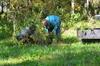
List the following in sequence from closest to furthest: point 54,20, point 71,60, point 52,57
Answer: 1. point 71,60
2. point 52,57
3. point 54,20

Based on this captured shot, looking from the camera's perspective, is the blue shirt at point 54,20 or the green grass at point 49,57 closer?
the green grass at point 49,57

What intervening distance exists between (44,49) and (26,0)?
128 inches

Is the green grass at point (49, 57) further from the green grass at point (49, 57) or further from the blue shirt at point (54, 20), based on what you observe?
the blue shirt at point (54, 20)

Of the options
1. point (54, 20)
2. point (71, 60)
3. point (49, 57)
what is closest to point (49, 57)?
point (49, 57)

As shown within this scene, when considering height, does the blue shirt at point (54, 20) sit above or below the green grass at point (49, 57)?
above

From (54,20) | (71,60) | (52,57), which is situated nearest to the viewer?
(71,60)

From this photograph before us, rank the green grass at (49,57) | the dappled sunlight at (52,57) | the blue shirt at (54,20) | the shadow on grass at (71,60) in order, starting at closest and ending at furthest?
1. the shadow on grass at (71,60)
2. the green grass at (49,57)
3. the dappled sunlight at (52,57)
4. the blue shirt at (54,20)

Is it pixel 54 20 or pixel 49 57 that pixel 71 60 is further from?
pixel 54 20

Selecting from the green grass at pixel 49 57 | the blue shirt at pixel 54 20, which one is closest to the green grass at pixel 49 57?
the green grass at pixel 49 57

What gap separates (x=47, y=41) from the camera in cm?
1501

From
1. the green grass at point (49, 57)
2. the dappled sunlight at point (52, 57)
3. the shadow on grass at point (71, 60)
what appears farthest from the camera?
the dappled sunlight at point (52, 57)

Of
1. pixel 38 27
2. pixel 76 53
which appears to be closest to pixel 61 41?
pixel 38 27

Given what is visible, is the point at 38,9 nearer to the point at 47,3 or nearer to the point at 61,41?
the point at 47,3

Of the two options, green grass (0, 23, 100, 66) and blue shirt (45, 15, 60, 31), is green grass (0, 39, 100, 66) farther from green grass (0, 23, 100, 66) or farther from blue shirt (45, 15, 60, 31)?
blue shirt (45, 15, 60, 31)
